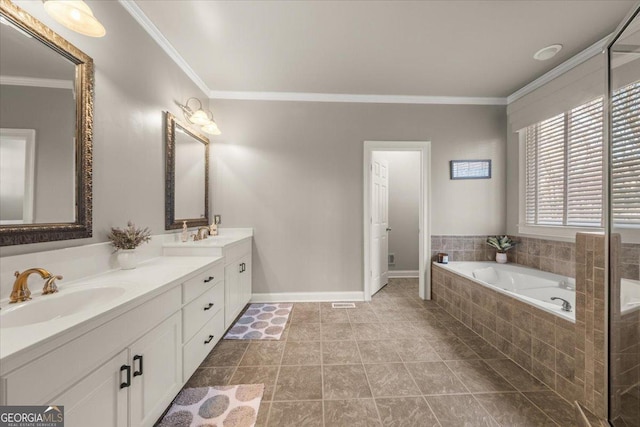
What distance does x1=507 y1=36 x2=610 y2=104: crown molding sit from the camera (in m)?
2.02

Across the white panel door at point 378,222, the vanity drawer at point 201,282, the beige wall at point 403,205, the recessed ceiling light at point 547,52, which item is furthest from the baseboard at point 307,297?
the recessed ceiling light at point 547,52

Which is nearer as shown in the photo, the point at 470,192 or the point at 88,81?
the point at 88,81

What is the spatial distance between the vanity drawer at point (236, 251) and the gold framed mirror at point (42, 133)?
3.09ft

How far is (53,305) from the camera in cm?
103

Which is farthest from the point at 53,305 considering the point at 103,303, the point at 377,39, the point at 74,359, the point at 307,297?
the point at 377,39

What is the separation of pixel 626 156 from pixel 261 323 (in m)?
2.93

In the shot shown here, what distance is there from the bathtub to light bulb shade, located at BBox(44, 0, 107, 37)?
10.3ft

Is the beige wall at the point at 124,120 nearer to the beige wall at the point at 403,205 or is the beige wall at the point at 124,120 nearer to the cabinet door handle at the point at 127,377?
the cabinet door handle at the point at 127,377

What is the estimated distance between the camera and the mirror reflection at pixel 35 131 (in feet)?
3.30

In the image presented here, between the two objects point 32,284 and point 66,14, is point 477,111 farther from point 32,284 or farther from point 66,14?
point 32,284

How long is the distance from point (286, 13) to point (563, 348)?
3046mm

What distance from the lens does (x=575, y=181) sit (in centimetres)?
229

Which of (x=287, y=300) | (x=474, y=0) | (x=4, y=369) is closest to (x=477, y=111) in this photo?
(x=474, y=0)

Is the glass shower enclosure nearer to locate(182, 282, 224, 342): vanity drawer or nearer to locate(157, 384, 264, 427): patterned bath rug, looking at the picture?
locate(157, 384, 264, 427): patterned bath rug
